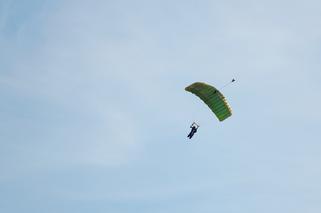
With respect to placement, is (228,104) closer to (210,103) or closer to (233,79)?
(210,103)

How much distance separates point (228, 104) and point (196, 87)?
156 inches

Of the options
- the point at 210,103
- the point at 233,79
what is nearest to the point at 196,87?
the point at 210,103

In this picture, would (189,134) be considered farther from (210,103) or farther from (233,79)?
(233,79)

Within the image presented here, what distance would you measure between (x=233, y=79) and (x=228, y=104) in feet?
35.6

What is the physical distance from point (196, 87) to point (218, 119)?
4235 millimetres

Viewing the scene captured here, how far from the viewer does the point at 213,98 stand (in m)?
123

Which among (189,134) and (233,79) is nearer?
(233,79)

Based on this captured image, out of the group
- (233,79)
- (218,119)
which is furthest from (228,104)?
(233,79)

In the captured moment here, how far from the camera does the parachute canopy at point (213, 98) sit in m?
122

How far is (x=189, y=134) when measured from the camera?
409 feet

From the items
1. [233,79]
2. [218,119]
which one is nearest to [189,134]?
[218,119]

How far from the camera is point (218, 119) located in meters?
124

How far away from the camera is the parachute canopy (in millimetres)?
122312

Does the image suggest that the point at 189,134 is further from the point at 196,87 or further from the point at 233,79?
the point at 233,79
